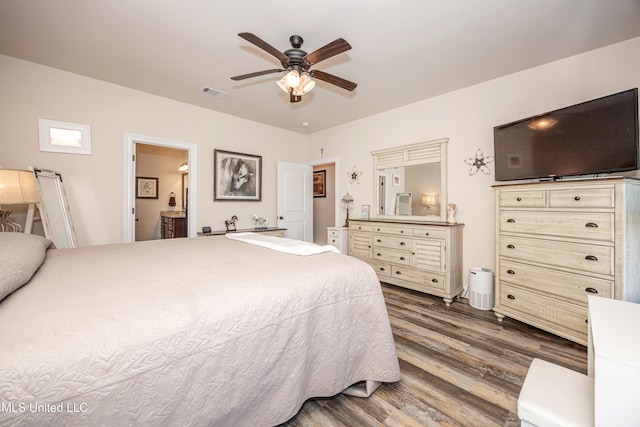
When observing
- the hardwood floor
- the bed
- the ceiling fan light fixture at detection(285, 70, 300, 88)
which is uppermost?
the ceiling fan light fixture at detection(285, 70, 300, 88)

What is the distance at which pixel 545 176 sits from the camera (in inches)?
97.0

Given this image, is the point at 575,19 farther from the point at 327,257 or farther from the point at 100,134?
the point at 100,134

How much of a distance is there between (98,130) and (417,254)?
4.26 m

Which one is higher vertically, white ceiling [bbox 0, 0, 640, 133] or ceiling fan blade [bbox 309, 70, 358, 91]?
white ceiling [bbox 0, 0, 640, 133]

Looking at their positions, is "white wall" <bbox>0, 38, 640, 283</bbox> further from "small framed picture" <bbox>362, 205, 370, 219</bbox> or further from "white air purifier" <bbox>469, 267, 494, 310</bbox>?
"white air purifier" <bbox>469, 267, 494, 310</bbox>

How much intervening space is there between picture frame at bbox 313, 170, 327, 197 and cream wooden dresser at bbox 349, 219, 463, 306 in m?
2.86

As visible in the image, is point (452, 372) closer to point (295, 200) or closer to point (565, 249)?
point (565, 249)

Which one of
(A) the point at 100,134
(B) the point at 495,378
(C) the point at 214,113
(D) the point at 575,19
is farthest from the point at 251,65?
(B) the point at 495,378

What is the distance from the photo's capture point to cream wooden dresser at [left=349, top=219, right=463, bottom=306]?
10.2 ft

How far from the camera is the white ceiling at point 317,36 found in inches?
76.4

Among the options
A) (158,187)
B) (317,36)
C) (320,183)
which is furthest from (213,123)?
(320,183)

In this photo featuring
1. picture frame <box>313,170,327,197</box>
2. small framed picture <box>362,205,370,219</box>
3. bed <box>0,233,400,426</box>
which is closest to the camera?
bed <box>0,233,400,426</box>

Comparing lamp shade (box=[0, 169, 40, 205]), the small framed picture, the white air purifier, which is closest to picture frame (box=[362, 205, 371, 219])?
the small framed picture

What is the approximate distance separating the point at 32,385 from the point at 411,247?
11.0 ft
